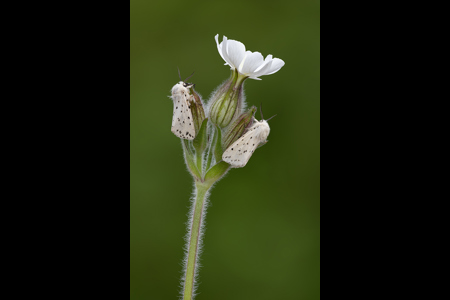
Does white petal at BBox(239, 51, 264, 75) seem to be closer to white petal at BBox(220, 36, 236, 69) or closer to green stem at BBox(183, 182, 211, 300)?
white petal at BBox(220, 36, 236, 69)

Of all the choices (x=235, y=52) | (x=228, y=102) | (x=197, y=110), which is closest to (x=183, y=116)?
(x=197, y=110)

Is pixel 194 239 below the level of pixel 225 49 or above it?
below

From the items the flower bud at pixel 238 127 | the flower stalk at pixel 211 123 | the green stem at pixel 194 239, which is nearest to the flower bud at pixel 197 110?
the flower stalk at pixel 211 123

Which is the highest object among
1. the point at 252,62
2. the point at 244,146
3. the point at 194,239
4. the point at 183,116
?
the point at 252,62

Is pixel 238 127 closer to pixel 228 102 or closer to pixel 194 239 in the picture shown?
pixel 228 102
